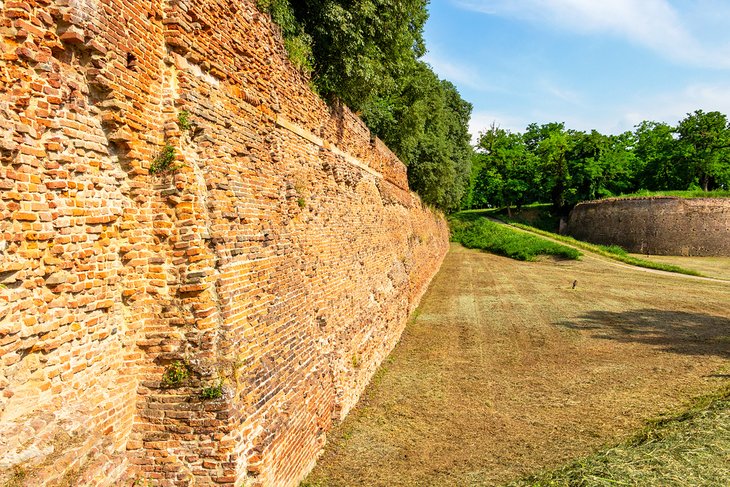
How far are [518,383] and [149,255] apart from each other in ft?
27.6

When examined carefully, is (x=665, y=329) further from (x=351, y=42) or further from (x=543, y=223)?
(x=543, y=223)

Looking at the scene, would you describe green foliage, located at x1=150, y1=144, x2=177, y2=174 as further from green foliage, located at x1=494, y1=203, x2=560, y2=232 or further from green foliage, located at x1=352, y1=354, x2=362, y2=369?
green foliage, located at x1=494, y1=203, x2=560, y2=232

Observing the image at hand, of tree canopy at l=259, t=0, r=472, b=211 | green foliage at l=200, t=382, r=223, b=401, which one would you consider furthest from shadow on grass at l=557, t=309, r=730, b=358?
green foliage at l=200, t=382, r=223, b=401

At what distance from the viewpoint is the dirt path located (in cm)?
643

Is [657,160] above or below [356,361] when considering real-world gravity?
above

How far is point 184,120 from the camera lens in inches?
172

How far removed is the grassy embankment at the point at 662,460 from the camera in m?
4.96

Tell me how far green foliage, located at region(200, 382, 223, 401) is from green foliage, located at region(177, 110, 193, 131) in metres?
2.67

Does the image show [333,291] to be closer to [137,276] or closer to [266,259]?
[266,259]

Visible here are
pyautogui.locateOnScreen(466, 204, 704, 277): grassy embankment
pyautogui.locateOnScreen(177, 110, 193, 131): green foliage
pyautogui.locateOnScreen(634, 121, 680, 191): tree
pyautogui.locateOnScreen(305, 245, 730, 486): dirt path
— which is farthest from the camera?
pyautogui.locateOnScreen(634, 121, 680, 191): tree

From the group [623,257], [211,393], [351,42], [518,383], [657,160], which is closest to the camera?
[211,393]

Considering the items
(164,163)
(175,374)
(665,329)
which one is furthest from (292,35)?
(665,329)

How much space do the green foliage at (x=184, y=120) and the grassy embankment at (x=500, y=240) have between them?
108ft

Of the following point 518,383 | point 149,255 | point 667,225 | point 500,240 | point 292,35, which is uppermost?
point 292,35
